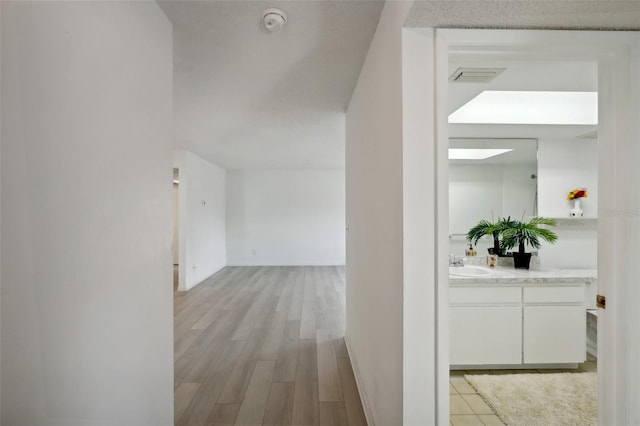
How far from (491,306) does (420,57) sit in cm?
217

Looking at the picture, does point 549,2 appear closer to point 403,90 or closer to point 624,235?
point 403,90

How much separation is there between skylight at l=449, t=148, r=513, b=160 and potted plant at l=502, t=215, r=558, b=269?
2.60 ft

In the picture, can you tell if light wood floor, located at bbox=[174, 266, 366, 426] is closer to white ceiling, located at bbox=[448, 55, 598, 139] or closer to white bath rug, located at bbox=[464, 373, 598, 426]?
white bath rug, located at bbox=[464, 373, 598, 426]

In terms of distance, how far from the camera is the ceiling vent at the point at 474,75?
186cm

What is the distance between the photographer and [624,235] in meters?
1.17

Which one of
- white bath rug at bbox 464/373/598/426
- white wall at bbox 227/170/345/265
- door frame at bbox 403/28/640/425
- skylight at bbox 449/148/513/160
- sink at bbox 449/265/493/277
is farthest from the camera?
white wall at bbox 227/170/345/265

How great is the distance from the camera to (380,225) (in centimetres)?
155

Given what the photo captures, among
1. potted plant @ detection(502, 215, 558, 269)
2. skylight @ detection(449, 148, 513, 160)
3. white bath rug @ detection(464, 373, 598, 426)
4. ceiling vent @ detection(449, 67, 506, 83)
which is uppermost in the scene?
ceiling vent @ detection(449, 67, 506, 83)

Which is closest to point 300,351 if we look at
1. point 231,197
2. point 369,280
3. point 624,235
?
point 369,280

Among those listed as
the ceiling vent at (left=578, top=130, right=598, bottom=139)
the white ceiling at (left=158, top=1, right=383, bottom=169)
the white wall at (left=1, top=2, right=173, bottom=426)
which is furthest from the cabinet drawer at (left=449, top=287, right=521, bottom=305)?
the white wall at (left=1, top=2, right=173, bottom=426)

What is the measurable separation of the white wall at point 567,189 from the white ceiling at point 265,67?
7.45 ft

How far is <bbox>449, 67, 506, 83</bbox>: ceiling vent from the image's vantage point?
1.86 m

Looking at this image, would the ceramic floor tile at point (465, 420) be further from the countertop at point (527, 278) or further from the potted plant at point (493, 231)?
the potted plant at point (493, 231)

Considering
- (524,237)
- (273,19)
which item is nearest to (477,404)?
(524,237)
